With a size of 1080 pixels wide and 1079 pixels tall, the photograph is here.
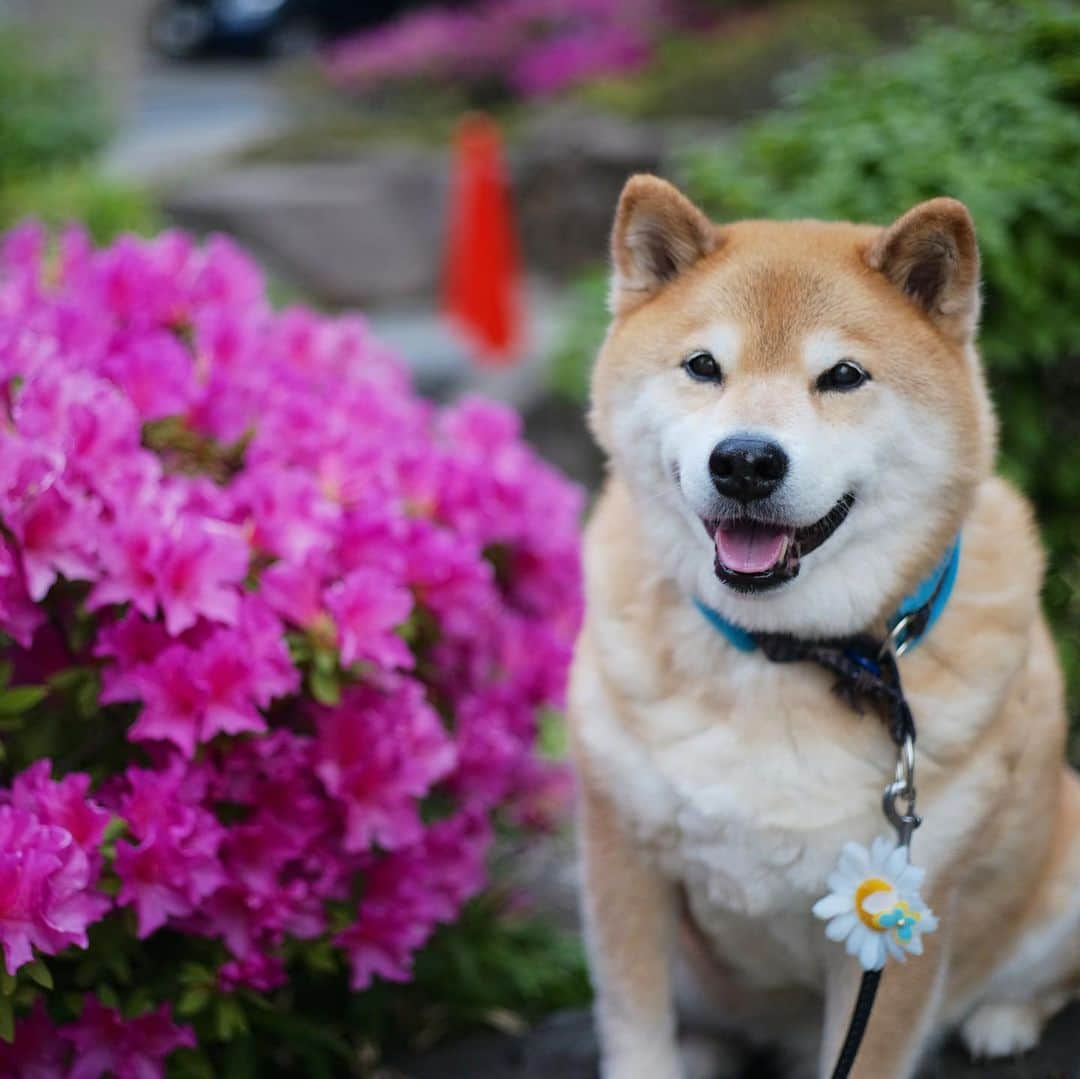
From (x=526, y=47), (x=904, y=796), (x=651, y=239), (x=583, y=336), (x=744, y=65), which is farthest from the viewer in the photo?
(x=526, y=47)

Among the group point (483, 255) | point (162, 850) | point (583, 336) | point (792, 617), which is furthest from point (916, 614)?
point (483, 255)

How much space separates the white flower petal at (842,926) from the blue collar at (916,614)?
16.6 inches

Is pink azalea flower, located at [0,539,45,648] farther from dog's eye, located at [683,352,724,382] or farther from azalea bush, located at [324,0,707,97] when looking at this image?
azalea bush, located at [324,0,707,97]

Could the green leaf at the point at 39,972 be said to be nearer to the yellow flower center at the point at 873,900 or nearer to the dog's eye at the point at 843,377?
the yellow flower center at the point at 873,900

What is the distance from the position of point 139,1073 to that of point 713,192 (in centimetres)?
234

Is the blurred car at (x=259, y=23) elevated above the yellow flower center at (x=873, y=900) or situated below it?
below

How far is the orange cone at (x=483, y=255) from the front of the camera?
8.07m

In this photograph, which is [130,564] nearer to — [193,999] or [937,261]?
[193,999]

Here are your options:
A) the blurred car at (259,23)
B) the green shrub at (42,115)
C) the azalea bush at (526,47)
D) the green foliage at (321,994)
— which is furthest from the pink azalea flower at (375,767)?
the blurred car at (259,23)

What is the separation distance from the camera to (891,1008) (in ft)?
7.24

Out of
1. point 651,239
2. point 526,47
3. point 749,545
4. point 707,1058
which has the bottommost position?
point 707,1058

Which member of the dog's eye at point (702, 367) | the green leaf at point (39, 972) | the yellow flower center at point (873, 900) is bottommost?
the green leaf at point (39, 972)

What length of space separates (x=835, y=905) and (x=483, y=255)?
679 centimetres

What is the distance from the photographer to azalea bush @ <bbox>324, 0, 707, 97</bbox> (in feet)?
35.6
